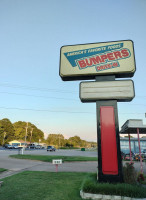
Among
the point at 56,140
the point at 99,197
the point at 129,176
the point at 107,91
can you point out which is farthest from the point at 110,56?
the point at 56,140

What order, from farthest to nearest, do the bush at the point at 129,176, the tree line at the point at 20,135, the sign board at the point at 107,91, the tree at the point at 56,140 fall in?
the tree at the point at 56,140 → the tree line at the point at 20,135 → the sign board at the point at 107,91 → the bush at the point at 129,176

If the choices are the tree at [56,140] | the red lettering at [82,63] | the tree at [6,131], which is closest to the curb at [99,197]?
the red lettering at [82,63]

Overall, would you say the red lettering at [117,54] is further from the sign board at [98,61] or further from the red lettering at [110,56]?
the red lettering at [110,56]

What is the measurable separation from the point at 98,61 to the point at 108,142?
433 cm

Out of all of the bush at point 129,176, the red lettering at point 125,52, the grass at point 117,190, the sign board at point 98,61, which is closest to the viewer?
the grass at point 117,190

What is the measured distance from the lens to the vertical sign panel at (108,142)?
664 cm

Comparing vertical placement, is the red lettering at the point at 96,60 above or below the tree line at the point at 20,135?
above

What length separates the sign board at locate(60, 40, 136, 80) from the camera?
8000 millimetres

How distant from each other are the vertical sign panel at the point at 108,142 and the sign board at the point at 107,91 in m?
0.64

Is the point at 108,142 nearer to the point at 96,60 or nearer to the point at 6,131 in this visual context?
the point at 96,60

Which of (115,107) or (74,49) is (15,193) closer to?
(115,107)

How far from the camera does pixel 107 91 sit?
25.2ft

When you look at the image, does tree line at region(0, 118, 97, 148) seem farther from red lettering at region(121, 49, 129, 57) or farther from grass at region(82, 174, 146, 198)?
grass at region(82, 174, 146, 198)

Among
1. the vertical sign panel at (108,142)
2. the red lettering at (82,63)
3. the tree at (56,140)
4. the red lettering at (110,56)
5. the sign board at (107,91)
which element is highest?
the red lettering at (110,56)
